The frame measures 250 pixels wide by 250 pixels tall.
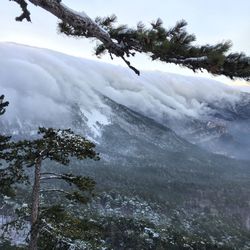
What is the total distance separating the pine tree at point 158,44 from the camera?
7.75m

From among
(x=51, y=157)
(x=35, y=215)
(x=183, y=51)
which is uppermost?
(x=51, y=157)

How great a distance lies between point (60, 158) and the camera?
25.1 m

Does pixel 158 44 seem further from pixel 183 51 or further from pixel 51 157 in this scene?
pixel 51 157

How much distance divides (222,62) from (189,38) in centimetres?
69

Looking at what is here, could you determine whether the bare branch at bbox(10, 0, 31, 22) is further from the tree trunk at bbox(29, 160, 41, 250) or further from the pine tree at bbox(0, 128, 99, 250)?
the tree trunk at bbox(29, 160, 41, 250)

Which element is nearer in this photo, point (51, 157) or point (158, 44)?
point (158, 44)

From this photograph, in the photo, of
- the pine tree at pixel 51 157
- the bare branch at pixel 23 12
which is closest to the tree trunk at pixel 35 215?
the pine tree at pixel 51 157

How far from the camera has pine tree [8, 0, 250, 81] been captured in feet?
25.4

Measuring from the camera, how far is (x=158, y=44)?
793cm

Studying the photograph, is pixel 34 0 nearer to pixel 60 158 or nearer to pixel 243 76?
pixel 243 76

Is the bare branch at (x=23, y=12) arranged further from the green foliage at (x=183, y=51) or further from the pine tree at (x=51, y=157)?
the pine tree at (x=51, y=157)

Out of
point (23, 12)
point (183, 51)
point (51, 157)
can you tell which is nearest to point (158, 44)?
point (183, 51)

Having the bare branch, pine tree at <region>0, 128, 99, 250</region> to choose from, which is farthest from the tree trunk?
the bare branch

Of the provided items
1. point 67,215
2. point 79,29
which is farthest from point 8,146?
point 79,29
